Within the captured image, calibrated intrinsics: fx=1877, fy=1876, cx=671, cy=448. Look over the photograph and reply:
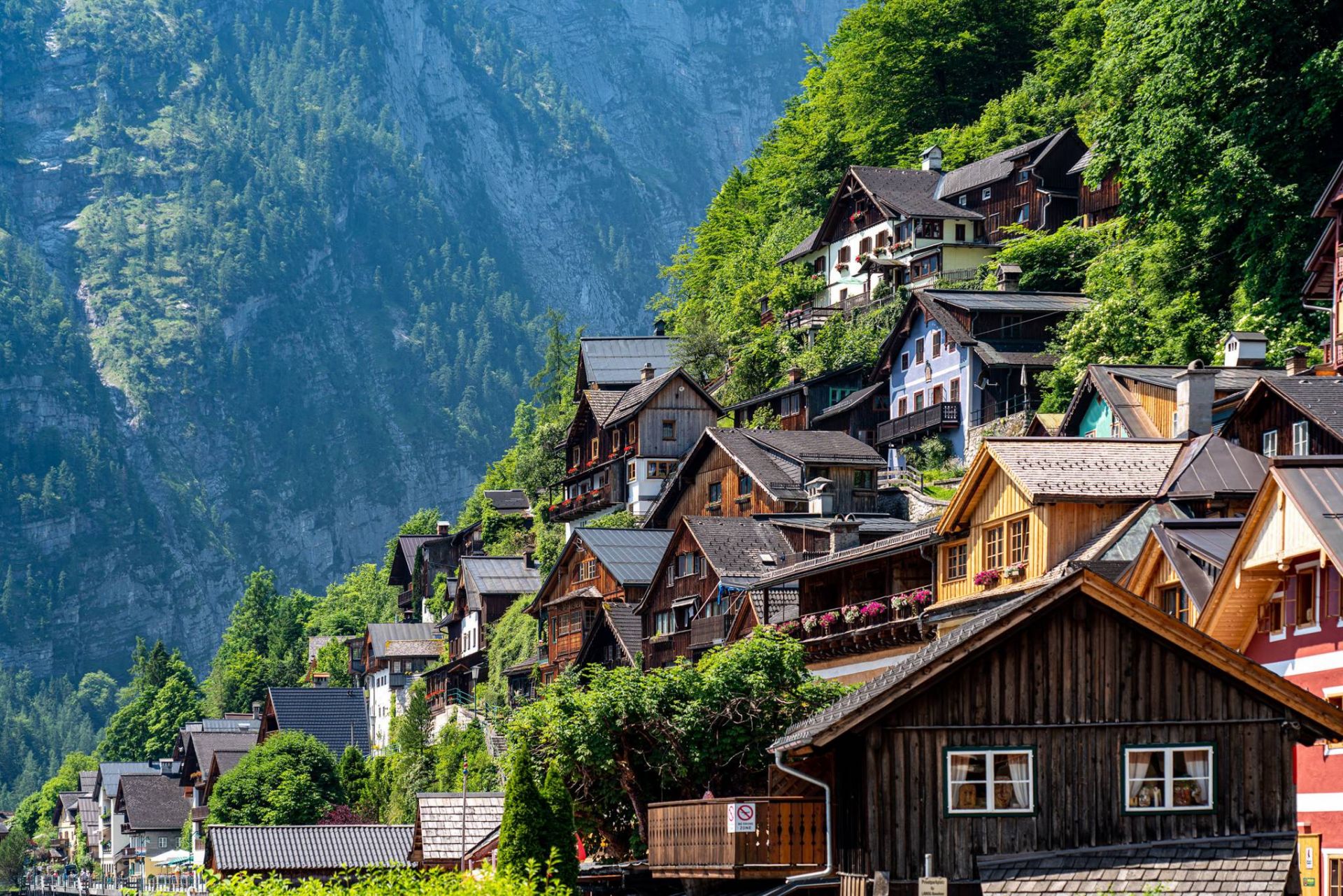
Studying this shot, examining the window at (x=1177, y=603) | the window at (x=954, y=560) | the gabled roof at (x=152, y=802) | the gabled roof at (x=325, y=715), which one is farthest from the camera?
the gabled roof at (x=152, y=802)

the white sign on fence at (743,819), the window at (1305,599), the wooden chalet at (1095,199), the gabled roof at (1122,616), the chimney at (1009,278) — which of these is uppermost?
the wooden chalet at (1095,199)

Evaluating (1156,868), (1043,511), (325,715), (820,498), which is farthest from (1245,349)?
(325,715)

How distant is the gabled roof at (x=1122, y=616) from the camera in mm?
28000

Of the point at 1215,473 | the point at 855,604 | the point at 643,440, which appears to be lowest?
the point at 855,604

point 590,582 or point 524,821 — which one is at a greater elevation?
point 590,582

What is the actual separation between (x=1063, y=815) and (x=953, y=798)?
65.6 inches

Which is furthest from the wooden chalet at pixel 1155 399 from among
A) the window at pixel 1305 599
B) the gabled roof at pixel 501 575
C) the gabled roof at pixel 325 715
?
the gabled roof at pixel 325 715

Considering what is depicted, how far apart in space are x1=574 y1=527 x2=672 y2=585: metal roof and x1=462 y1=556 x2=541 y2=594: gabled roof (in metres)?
22.4

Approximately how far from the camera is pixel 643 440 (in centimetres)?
9319

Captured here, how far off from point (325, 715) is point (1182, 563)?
8410 cm

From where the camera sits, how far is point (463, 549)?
424 feet

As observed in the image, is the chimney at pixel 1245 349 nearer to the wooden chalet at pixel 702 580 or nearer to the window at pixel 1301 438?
the window at pixel 1301 438

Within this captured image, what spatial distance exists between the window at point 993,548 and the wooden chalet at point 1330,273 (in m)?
12.0

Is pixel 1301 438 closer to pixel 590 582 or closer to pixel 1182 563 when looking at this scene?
pixel 1182 563
